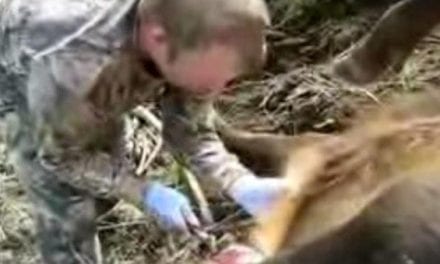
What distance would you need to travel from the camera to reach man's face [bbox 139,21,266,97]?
6.52ft

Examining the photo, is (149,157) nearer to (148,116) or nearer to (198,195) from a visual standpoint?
(148,116)

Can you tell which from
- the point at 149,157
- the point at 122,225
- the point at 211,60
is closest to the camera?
the point at 211,60

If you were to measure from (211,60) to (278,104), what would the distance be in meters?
1.33

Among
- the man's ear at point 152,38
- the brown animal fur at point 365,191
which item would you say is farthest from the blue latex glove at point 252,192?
the brown animal fur at point 365,191

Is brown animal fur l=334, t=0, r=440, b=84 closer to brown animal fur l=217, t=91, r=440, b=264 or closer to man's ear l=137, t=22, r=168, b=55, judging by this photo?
man's ear l=137, t=22, r=168, b=55

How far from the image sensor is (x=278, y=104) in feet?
10.9

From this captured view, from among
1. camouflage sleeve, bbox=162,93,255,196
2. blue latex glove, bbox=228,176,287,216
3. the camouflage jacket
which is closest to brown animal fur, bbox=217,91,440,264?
blue latex glove, bbox=228,176,287,216

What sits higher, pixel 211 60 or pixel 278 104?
pixel 211 60

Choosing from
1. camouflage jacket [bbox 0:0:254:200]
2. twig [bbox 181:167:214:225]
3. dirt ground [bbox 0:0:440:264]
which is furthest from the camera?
dirt ground [bbox 0:0:440:264]

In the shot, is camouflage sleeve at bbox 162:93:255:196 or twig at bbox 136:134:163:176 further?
twig at bbox 136:134:163:176

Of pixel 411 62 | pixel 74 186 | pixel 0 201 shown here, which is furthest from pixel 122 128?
pixel 411 62

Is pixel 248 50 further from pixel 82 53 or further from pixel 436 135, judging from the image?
pixel 436 135

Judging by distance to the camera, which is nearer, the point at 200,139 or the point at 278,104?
the point at 200,139

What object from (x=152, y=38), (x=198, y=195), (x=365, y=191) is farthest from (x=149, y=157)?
(x=365, y=191)
